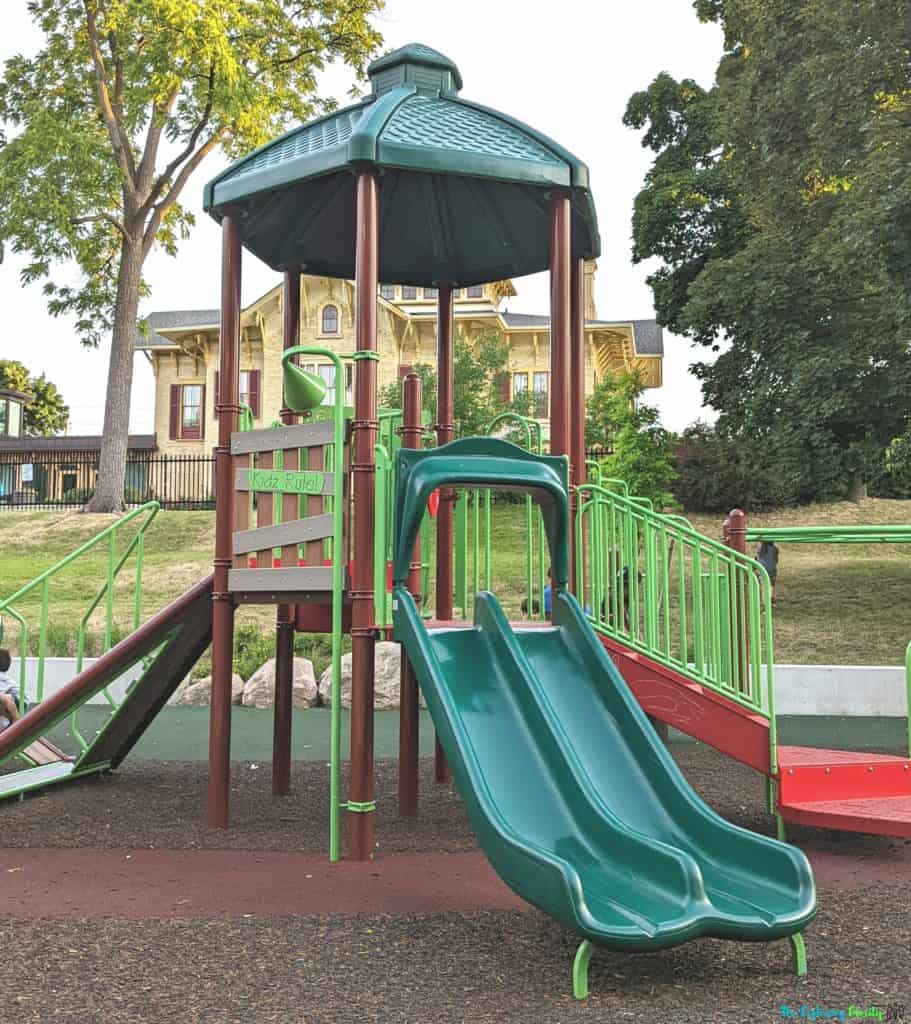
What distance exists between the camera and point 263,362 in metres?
35.5

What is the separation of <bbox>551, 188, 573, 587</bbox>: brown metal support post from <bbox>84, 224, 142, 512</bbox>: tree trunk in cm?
1906

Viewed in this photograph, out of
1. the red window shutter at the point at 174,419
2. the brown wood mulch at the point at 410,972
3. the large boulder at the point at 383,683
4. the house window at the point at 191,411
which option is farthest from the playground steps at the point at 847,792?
the red window shutter at the point at 174,419

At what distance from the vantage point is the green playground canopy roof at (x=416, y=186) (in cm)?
670

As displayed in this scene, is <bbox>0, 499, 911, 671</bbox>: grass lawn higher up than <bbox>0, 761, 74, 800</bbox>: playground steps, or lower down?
higher up

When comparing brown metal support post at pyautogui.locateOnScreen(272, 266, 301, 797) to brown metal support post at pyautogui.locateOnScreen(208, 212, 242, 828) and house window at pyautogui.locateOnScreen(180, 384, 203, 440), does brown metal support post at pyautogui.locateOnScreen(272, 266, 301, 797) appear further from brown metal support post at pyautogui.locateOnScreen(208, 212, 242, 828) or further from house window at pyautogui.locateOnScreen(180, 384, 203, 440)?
house window at pyautogui.locateOnScreen(180, 384, 203, 440)

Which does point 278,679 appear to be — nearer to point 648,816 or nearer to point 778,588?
point 648,816

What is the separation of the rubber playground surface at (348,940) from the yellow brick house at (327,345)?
2609cm

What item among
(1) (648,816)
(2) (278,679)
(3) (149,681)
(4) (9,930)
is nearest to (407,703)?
(2) (278,679)

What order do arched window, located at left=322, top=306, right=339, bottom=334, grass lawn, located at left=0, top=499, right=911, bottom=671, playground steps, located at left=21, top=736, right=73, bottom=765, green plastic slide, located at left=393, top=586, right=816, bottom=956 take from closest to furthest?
green plastic slide, located at left=393, top=586, right=816, bottom=956, playground steps, located at left=21, top=736, right=73, bottom=765, grass lawn, located at left=0, top=499, right=911, bottom=671, arched window, located at left=322, top=306, right=339, bottom=334

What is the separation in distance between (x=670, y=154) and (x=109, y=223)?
1316 cm

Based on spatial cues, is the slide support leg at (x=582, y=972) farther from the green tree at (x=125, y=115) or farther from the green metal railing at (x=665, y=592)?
the green tree at (x=125, y=115)

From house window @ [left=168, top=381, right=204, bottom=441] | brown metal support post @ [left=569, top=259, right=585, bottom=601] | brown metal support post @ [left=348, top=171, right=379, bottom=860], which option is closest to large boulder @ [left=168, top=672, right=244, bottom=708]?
brown metal support post @ [left=569, top=259, right=585, bottom=601]

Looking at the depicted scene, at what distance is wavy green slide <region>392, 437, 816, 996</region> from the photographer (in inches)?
170

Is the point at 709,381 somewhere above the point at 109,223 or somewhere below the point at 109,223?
below
